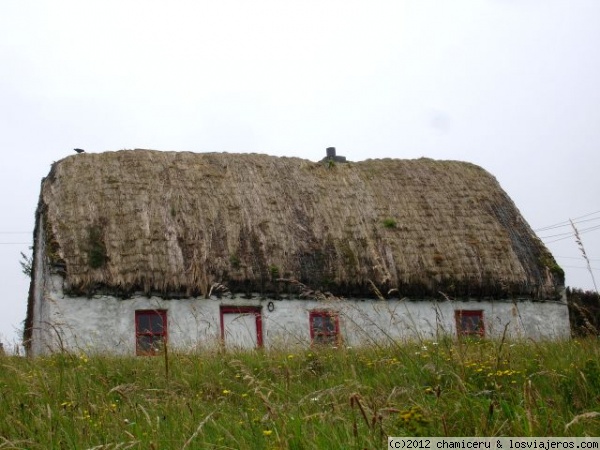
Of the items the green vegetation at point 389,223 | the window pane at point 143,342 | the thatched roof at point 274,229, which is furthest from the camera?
the green vegetation at point 389,223

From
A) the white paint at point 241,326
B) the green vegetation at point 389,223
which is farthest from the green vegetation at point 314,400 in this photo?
the green vegetation at point 389,223

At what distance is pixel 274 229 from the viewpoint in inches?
633

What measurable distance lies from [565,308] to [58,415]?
14.1 m

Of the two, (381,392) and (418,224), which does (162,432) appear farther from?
(418,224)

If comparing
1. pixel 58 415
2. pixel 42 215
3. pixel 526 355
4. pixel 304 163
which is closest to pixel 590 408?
pixel 526 355

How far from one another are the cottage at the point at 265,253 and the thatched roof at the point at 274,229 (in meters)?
0.03

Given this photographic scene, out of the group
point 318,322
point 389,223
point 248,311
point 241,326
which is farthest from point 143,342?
point 389,223

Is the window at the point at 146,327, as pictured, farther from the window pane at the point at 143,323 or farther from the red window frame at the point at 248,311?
the red window frame at the point at 248,311

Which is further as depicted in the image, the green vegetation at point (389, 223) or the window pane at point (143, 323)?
the green vegetation at point (389, 223)

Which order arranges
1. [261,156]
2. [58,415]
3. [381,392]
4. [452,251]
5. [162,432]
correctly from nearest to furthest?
[162,432]
[58,415]
[381,392]
[452,251]
[261,156]

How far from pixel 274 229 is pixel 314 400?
421 inches

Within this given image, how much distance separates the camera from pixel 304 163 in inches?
744

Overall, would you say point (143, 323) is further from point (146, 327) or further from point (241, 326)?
point (241, 326)

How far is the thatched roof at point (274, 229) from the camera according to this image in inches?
580
